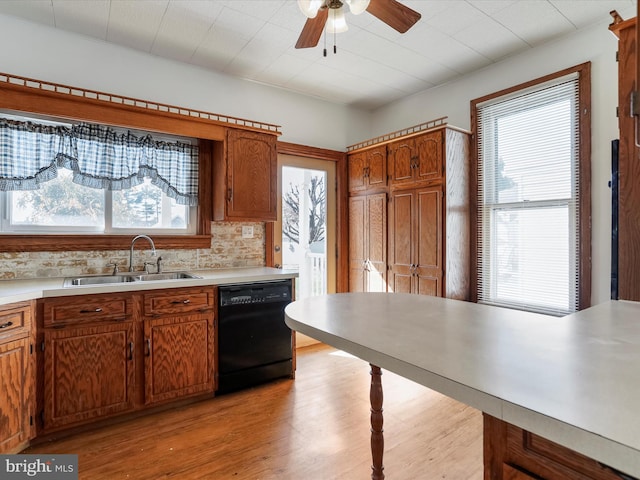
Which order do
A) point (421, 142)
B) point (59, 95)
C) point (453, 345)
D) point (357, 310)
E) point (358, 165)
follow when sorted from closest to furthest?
point (453, 345), point (357, 310), point (59, 95), point (421, 142), point (358, 165)

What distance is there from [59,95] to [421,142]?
9.34 feet

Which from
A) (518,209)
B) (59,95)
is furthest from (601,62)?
(59,95)

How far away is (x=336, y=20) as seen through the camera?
185cm

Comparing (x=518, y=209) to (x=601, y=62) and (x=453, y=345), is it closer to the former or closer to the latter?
(x=601, y=62)

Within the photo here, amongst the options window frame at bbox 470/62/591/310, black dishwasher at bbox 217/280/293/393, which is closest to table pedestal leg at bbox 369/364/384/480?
black dishwasher at bbox 217/280/293/393

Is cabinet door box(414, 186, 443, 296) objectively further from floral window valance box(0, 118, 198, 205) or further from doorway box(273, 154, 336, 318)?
floral window valance box(0, 118, 198, 205)

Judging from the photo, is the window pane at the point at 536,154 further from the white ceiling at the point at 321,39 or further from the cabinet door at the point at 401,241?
the cabinet door at the point at 401,241

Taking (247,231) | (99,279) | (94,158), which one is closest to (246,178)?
(247,231)

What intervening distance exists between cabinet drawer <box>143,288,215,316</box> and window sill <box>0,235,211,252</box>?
0.70m

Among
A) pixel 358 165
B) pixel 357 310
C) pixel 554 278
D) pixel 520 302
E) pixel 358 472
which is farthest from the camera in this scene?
pixel 358 165

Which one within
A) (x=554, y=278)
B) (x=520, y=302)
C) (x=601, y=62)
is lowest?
(x=520, y=302)

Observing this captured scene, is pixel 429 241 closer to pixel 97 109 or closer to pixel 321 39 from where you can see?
pixel 321 39

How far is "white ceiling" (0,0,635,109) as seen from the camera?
7.90 feet

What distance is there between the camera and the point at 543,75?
290 cm
